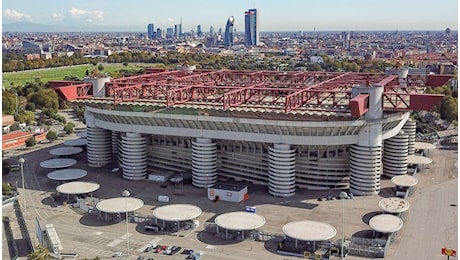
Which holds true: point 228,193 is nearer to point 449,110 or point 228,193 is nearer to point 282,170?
point 282,170

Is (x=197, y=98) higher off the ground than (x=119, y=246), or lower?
higher

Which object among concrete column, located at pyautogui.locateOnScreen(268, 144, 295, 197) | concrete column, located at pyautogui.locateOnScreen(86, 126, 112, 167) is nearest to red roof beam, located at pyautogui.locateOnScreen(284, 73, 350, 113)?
concrete column, located at pyautogui.locateOnScreen(268, 144, 295, 197)

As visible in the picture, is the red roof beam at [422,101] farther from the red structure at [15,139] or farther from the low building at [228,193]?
the red structure at [15,139]

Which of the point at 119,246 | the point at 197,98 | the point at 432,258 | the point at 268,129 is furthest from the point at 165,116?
the point at 432,258

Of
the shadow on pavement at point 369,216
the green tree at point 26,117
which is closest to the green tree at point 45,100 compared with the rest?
the green tree at point 26,117

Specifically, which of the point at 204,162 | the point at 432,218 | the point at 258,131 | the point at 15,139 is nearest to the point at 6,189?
the point at 204,162

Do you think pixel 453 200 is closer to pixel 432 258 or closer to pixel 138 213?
pixel 432 258
